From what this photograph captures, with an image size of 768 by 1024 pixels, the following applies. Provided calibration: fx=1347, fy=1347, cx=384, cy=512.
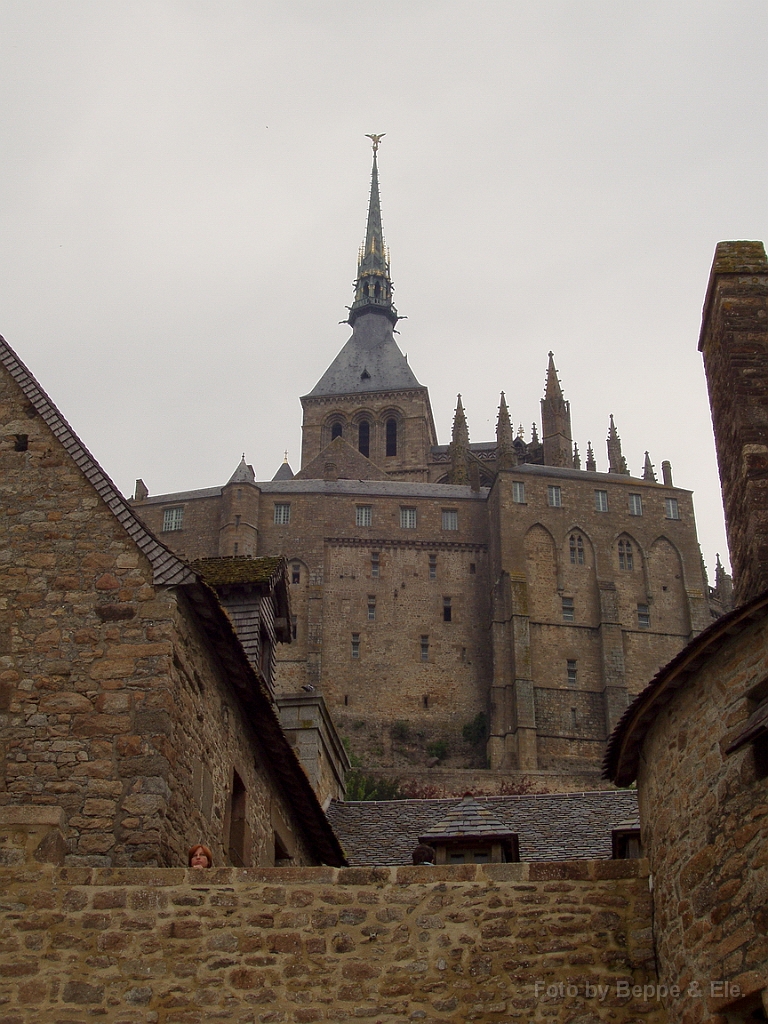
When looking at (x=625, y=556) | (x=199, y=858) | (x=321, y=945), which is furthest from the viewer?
(x=625, y=556)

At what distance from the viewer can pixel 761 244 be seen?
11.9m

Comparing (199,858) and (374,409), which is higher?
(374,409)

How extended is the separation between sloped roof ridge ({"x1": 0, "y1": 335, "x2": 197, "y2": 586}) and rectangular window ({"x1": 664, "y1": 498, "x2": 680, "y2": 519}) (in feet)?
226

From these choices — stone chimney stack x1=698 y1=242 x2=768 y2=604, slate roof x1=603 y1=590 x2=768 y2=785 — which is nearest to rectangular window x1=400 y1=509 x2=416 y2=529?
stone chimney stack x1=698 y1=242 x2=768 y2=604

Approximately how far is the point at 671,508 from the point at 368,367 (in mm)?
36114

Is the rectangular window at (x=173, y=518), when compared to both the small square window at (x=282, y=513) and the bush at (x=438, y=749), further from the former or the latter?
the bush at (x=438, y=749)

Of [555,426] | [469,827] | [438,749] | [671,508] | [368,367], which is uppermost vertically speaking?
[368,367]

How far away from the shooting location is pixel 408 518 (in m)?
77.9

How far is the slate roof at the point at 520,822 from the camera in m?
16.0

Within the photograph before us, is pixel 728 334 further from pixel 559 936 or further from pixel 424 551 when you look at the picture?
pixel 424 551

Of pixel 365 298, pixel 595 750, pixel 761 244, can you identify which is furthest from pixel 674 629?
pixel 761 244

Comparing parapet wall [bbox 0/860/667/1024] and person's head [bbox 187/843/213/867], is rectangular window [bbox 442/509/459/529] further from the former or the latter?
parapet wall [bbox 0/860/667/1024]

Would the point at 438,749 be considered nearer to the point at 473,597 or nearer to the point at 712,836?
the point at 473,597

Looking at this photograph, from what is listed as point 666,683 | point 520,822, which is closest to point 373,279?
point 520,822
